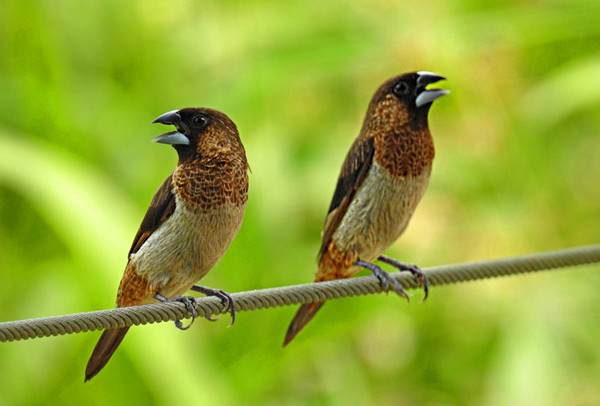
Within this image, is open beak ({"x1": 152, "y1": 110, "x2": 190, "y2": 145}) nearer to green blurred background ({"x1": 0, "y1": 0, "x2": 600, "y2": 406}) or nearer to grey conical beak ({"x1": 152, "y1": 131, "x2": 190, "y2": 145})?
grey conical beak ({"x1": 152, "y1": 131, "x2": 190, "y2": 145})

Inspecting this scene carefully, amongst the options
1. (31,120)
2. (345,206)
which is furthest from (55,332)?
(31,120)

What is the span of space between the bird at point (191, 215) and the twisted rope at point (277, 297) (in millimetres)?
39

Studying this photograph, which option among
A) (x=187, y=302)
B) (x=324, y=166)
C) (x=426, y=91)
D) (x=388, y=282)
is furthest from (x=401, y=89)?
(x=324, y=166)

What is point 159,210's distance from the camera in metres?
1.36

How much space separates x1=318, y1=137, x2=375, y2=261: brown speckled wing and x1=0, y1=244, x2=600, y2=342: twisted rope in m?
0.17

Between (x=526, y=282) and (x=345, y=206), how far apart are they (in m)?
2.47

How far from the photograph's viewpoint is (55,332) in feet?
3.53

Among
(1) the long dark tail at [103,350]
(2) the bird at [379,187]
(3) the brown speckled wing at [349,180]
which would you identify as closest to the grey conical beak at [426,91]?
(2) the bird at [379,187]

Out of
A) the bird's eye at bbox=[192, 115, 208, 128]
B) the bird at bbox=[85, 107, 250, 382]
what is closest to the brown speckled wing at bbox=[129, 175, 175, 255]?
the bird at bbox=[85, 107, 250, 382]

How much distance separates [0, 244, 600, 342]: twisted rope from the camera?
1080mm

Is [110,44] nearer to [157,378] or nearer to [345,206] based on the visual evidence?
[157,378]

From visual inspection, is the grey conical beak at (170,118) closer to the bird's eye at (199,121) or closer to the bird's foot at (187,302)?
the bird's eye at (199,121)

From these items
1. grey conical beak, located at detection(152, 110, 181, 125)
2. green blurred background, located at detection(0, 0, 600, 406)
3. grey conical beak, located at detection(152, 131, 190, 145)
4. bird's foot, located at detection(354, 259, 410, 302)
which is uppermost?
grey conical beak, located at detection(152, 110, 181, 125)

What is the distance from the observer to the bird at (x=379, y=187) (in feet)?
5.37
